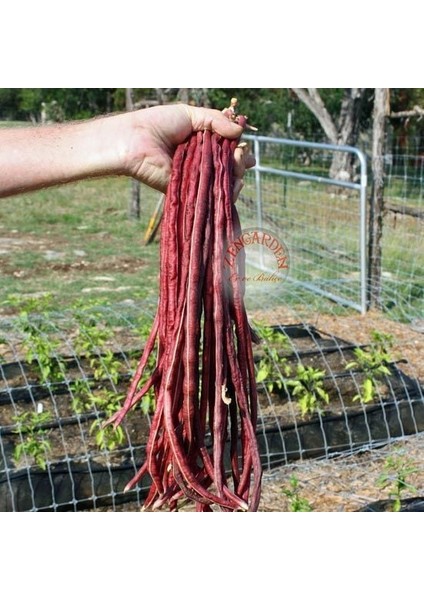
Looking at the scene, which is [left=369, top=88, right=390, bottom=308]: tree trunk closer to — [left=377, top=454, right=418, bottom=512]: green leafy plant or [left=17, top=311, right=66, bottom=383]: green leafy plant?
[left=377, top=454, right=418, bottom=512]: green leafy plant

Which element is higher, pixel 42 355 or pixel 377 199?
pixel 377 199

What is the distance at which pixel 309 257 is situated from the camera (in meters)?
9.45

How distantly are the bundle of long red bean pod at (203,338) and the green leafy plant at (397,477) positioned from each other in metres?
1.97

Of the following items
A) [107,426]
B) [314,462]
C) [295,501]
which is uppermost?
A: [107,426]

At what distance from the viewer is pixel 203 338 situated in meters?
2.36

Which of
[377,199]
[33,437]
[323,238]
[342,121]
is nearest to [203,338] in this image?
[33,437]

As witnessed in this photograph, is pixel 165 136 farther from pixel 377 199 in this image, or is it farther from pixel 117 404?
pixel 377 199

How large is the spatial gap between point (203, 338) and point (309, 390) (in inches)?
114

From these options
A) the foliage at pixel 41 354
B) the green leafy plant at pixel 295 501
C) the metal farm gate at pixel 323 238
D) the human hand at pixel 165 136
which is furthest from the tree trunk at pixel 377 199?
the human hand at pixel 165 136

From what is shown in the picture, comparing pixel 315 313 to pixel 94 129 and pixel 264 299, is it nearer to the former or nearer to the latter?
pixel 264 299

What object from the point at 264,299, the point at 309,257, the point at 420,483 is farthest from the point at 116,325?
the point at 309,257

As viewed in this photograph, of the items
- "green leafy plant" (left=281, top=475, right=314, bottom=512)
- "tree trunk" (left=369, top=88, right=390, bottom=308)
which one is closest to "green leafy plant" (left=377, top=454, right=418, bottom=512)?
"green leafy plant" (left=281, top=475, right=314, bottom=512)

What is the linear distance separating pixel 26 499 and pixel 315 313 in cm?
392

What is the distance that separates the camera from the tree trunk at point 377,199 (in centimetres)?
757
